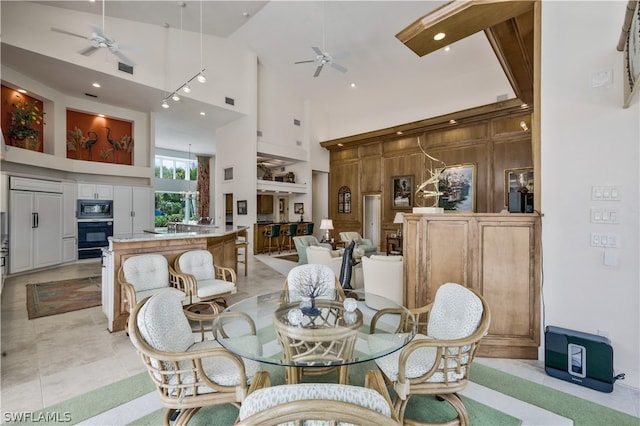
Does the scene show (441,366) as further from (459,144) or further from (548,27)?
(459,144)

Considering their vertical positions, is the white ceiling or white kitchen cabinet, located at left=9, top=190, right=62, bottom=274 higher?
the white ceiling

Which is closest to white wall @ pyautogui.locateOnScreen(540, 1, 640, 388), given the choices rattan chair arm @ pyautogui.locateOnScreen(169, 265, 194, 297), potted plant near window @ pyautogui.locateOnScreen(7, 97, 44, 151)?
rattan chair arm @ pyautogui.locateOnScreen(169, 265, 194, 297)

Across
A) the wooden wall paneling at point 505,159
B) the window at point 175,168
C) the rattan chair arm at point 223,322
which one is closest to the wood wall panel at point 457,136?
the wooden wall paneling at point 505,159

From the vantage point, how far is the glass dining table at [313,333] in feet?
5.26

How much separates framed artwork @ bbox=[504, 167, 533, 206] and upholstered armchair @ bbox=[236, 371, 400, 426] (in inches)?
291

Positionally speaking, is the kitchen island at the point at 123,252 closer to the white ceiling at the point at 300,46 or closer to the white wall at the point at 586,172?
the white wall at the point at 586,172

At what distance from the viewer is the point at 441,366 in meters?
1.68

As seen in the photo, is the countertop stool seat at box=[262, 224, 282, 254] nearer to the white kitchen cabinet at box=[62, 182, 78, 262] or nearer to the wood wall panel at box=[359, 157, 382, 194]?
the wood wall panel at box=[359, 157, 382, 194]

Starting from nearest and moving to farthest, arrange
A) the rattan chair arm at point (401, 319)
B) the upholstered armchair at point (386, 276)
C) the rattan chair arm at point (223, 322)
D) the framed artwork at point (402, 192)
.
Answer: the rattan chair arm at point (223, 322) → the rattan chair arm at point (401, 319) → the upholstered armchair at point (386, 276) → the framed artwork at point (402, 192)

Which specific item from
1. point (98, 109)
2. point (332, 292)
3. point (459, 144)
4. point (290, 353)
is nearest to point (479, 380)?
point (332, 292)

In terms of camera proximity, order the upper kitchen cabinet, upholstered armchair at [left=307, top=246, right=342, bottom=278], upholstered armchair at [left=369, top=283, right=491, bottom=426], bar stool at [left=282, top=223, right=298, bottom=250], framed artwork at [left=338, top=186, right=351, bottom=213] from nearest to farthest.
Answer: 1. upholstered armchair at [left=369, top=283, right=491, bottom=426]
2. upholstered armchair at [left=307, top=246, right=342, bottom=278]
3. bar stool at [left=282, top=223, right=298, bottom=250]
4. framed artwork at [left=338, top=186, right=351, bottom=213]
5. the upper kitchen cabinet

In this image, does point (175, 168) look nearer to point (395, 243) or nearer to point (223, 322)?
point (395, 243)

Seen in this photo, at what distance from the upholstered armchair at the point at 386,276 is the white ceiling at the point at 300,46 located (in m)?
5.52

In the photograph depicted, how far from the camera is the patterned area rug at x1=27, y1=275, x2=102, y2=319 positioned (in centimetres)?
390
